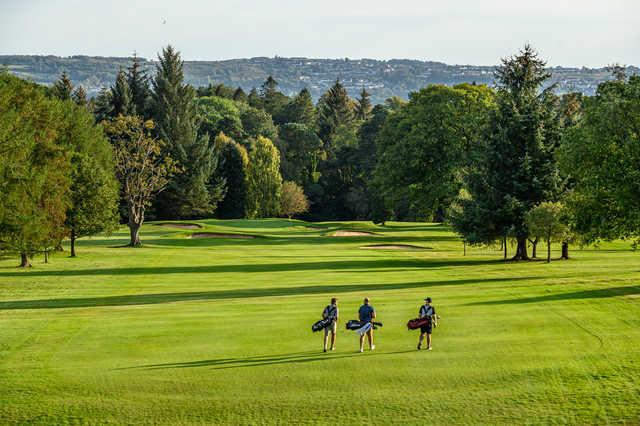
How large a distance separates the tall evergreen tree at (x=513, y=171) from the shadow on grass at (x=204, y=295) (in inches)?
466

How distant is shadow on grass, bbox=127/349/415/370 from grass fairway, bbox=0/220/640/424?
6 centimetres

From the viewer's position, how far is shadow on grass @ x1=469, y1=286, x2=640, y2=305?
36.3 meters

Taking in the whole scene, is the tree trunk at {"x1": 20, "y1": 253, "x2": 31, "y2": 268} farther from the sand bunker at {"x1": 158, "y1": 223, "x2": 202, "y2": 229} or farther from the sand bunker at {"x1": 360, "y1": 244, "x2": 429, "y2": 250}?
the sand bunker at {"x1": 158, "y1": 223, "x2": 202, "y2": 229}

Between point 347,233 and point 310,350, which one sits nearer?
point 310,350

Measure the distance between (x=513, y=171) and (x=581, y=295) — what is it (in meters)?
20.1

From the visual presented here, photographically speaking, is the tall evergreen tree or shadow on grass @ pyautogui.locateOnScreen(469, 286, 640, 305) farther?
the tall evergreen tree

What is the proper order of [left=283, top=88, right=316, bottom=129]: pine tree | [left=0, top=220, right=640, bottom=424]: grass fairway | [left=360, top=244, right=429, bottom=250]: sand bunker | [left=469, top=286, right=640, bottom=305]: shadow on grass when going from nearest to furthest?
[left=0, top=220, right=640, bottom=424]: grass fairway
[left=469, top=286, right=640, bottom=305]: shadow on grass
[left=360, top=244, right=429, bottom=250]: sand bunker
[left=283, top=88, right=316, bottom=129]: pine tree

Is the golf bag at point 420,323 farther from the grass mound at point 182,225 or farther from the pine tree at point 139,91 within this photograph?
the pine tree at point 139,91

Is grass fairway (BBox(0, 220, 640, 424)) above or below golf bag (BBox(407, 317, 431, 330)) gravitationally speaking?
below

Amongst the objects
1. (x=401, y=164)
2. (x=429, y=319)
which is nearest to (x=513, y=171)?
(x=401, y=164)

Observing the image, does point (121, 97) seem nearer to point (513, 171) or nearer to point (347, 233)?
point (347, 233)

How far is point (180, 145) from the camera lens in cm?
11125

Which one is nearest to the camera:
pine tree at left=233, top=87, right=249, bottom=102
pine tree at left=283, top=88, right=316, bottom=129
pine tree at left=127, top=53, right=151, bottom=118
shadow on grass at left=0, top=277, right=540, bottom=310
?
shadow on grass at left=0, top=277, right=540, bottom=310

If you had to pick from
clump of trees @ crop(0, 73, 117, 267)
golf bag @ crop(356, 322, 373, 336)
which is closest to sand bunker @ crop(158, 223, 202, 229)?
clump of trees @ crop(0, 73, 117, 267)
